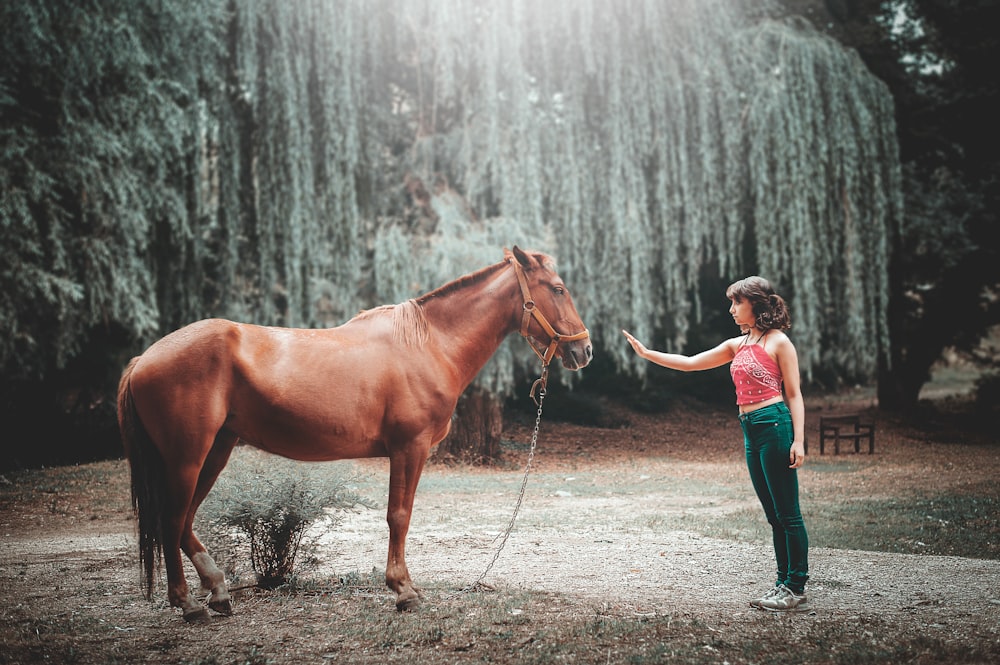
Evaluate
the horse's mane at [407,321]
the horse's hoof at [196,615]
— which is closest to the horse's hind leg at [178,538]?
the horse's hoof at [196,615]

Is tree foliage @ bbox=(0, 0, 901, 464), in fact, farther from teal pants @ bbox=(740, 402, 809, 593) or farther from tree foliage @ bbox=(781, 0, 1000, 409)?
teal pants @ bbox=(740, 402, 809, 593)

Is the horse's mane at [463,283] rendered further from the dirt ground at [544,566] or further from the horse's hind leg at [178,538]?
the dirt ground at [544,566]

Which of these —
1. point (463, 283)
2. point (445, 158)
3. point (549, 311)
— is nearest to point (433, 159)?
point (445, 158)

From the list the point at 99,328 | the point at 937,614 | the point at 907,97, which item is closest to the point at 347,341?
the point at 937,614

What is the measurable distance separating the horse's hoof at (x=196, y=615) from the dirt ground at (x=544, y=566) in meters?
0.06

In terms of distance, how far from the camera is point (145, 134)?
7.73 m

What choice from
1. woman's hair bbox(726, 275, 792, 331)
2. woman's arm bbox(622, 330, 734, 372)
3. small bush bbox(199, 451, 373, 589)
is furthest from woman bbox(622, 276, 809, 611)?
small bush bbox(199, 451, 373, 589)

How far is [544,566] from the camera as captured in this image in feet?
15.4

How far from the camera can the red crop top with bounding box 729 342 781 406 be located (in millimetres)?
3578

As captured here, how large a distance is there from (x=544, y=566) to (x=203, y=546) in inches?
82.7

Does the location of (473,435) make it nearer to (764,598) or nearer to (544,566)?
(544,566)

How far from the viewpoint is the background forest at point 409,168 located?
24.3ft

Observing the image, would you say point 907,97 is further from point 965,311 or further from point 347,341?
point 347,341

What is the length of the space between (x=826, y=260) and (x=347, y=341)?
8.67 metres
